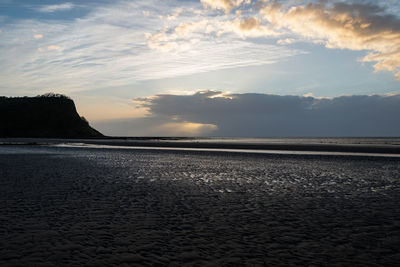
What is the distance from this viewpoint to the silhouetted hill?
162250 mm

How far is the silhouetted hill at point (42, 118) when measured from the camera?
162m

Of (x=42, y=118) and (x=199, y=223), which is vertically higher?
(x=42, y=118)

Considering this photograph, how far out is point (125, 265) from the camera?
18.4 feet

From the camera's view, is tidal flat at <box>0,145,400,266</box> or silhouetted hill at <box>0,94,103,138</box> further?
silhouetted hill at <box>0,94,103,138</box>

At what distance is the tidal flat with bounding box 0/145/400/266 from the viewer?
6.03 m

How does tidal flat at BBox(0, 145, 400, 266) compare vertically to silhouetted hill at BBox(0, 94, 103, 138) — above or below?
below

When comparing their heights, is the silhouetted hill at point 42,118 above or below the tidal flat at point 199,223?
above

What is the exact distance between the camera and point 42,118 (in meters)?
173

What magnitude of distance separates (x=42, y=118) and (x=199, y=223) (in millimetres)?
181479

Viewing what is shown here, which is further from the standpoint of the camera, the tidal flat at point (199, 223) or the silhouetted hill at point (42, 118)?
the silhouetted hill at point (42, 118)

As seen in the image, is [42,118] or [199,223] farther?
[42,118]

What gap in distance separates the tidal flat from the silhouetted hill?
15371 centimetres

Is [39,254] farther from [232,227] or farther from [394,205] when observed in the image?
[394,205]

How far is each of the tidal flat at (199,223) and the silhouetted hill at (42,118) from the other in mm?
153708
